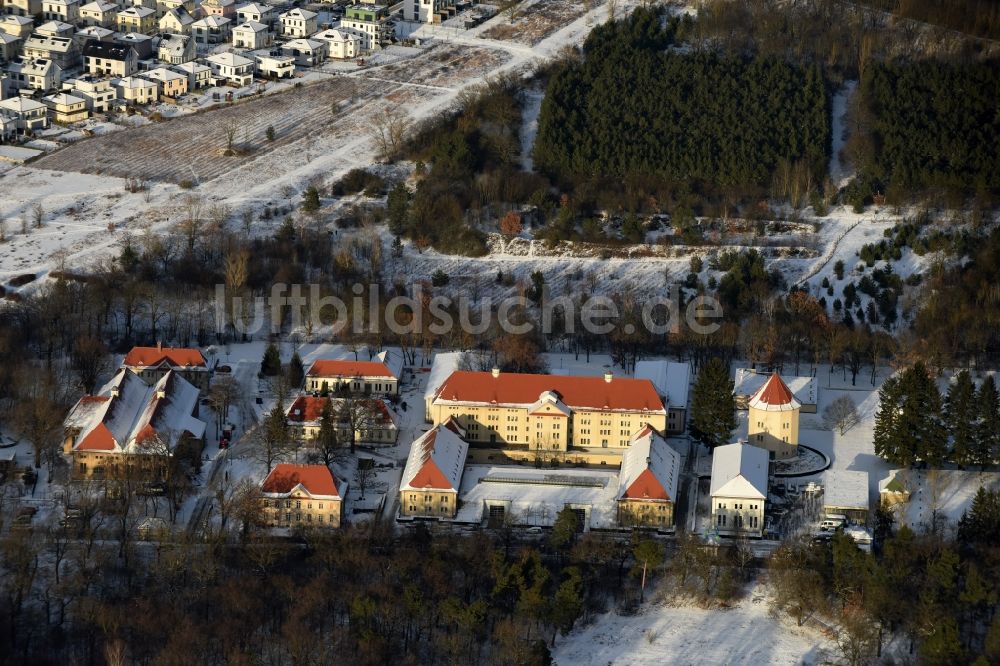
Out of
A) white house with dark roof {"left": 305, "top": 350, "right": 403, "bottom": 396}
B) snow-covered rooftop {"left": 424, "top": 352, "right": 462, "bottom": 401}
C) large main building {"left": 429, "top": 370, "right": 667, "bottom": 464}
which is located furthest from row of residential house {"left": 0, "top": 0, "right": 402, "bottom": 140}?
large main building {"left": 429, "top": 370, "right": 667, "bottom": 464}

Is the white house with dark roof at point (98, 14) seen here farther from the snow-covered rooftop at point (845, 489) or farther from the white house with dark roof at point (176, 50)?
the snow-covered rooftop at point (845, 489)

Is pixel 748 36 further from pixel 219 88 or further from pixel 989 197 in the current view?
pixel 219 88

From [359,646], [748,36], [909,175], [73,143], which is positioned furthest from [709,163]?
[359,646]

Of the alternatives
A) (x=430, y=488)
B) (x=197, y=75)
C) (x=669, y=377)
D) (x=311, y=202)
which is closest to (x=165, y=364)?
(x=430, y=488)

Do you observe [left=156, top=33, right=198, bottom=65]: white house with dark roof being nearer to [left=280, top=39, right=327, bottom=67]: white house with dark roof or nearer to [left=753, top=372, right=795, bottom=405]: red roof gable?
[left=280, top=39, right=327, bottom=67]: white house with dark roof

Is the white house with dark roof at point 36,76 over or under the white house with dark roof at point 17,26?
under

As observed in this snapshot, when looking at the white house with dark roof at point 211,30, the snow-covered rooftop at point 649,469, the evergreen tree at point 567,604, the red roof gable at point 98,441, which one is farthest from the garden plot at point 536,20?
the evergreen tree at point 567,604

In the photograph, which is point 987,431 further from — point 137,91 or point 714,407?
point 137,91
